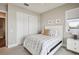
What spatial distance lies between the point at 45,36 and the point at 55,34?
0.72 ft

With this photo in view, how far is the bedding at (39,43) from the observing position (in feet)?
4.86

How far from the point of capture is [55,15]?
1601mm

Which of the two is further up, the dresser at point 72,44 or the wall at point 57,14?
the wall at point 57,14

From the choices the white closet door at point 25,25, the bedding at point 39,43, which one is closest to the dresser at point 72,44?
the bedding at point 39,43

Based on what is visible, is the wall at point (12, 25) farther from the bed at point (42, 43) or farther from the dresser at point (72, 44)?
the dresser at point (72, 44)

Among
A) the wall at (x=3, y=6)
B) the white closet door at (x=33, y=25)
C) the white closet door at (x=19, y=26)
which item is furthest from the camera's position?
the white closet door at (x=33, y=25)

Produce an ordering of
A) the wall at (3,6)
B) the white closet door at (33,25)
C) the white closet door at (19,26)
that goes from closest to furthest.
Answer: the wall at (3,6) < the white closet door at (19,26) < the white closet door at (33,25)

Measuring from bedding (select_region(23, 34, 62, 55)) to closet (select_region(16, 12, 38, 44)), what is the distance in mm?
112

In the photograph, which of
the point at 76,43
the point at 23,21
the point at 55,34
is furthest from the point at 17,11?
the point at 76,43

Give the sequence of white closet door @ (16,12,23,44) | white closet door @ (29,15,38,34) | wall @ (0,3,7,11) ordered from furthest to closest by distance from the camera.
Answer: white closet door @ (29,15,38,34), white closet door @ (16,12,23,44), wall @ (0,3,7,11)

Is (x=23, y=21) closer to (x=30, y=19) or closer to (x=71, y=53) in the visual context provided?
(x=30, y=19)

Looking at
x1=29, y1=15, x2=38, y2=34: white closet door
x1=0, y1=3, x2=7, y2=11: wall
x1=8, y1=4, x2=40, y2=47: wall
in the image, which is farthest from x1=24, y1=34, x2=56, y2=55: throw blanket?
x1=0, y1=3, x2=7, y2=11: wall

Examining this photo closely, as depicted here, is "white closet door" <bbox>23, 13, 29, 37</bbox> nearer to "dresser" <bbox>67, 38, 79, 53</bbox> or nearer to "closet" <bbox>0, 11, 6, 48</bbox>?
"closet" <bbox>0, 11, 6, 48</bbox>

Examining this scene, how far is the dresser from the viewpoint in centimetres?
146
